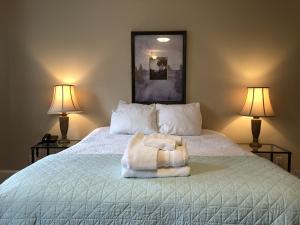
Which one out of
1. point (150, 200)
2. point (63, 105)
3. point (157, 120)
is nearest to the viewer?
point (150, 200)

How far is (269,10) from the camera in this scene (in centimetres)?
321

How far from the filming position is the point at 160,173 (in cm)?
152

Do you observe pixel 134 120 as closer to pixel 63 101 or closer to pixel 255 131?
pixel 63 101

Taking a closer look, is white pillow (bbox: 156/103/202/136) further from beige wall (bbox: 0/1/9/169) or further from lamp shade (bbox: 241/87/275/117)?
beige wall (bbox: 0/1/9/169)

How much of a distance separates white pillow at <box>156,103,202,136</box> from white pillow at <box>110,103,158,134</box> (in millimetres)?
84

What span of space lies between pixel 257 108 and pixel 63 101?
6.83ft

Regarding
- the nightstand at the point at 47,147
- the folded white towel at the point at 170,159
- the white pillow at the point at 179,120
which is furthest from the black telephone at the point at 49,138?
the folded white towel at the point at 170,159

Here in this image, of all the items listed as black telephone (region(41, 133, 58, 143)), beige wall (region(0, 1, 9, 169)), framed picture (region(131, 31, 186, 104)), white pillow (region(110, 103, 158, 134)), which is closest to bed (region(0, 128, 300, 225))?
white pillow (region(110, 103, 158, 134))

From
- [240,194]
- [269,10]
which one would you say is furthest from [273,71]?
[240,194]

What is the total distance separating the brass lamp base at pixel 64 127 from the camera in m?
3.18

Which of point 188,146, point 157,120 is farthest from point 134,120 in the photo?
point 188,146

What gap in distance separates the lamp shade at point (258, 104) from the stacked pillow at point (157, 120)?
55 cm

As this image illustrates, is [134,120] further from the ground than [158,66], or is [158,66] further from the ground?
[158,66]

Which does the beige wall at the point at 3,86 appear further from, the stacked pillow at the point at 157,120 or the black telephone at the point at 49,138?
the stacked pillow at the point at 157,120
